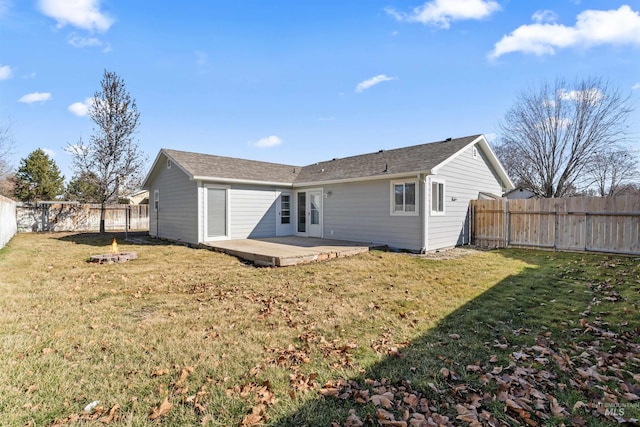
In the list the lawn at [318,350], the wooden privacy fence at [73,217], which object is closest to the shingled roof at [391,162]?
the lawn at [318,350]

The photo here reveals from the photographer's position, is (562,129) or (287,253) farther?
(562,129)

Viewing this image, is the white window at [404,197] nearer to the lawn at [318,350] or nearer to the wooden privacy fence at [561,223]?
the lawn at [318,350]

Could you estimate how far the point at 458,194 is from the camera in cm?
1184

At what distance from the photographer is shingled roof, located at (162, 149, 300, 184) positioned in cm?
1175

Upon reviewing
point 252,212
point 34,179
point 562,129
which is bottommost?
point 252,212

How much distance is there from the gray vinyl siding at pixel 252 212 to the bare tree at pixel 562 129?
750 inches

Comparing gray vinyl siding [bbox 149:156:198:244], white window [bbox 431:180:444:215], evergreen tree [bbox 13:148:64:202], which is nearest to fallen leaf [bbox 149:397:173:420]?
white window [bbox 431:180:444:215]

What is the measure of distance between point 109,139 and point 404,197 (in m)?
16.8

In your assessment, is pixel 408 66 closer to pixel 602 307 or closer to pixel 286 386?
pixel 602 307

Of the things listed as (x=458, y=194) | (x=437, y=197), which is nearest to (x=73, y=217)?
(x=437, y=197)

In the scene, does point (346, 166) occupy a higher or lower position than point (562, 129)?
lower

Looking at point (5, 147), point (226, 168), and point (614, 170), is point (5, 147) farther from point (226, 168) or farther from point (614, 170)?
point (614, 170)

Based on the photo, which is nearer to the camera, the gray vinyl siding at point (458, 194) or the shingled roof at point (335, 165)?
the gray vinyl siding at point (458, 194)

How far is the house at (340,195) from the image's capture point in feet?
34.7
